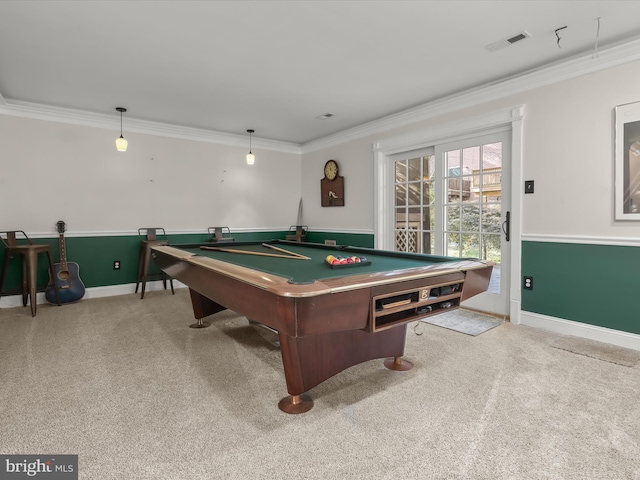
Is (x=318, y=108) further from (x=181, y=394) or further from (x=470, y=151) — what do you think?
(x=181, y=394)

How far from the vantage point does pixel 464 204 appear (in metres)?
3.74

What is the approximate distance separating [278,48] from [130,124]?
282 centimetres

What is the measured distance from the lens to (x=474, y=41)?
8.41ft

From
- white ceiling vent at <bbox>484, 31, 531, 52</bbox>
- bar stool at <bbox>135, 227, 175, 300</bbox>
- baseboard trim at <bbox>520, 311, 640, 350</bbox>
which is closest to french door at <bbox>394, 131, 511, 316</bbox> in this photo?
baseboard trim at <bbox>520, 311, 640, 350</bbox>

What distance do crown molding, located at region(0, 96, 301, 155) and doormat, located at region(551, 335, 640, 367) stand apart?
4598mm

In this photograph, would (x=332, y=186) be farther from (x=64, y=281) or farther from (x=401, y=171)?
(x=64, y=281)

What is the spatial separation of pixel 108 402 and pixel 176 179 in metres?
3.58

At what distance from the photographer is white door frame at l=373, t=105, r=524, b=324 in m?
3.21

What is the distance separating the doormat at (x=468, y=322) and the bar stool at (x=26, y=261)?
3.96 meters

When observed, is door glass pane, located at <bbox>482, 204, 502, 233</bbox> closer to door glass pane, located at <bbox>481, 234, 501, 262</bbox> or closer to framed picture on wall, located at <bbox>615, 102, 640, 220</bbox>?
door glass pane, located at <bbox>481, 234, 501, 262</bbox>

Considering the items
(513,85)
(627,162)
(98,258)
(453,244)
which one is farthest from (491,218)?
(98,258)

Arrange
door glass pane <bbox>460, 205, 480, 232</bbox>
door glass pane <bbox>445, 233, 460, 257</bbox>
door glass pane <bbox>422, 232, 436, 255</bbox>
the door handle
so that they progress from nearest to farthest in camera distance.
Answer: the door handle, door glass pane <bbox>460, 205, 480, 232</bbox>, door glass pane <bbox>445, 233, 460, 257</bbox>, door glass pane <bbox>422, 232, 436, 255</bbox>

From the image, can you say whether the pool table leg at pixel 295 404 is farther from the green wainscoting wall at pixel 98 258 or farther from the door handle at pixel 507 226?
the green wainscoting wall at pixel 98 258

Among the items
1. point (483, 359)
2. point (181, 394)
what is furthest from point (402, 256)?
point (181, 394)
